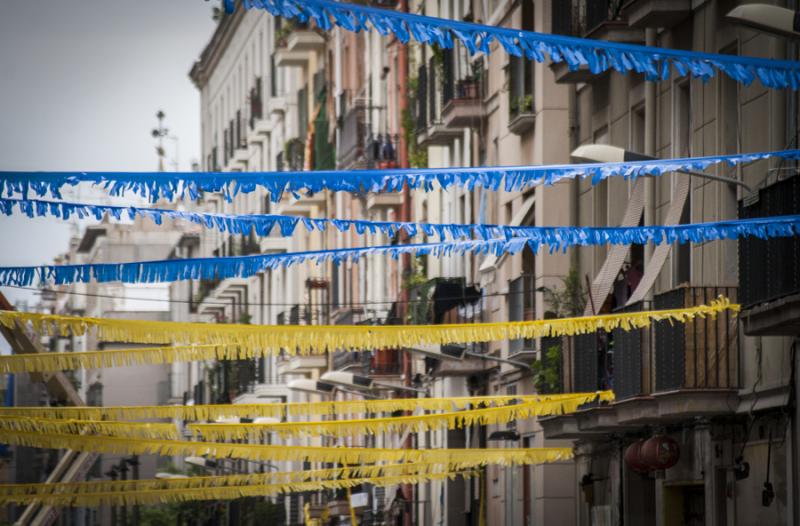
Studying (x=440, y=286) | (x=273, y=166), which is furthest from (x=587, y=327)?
(x=273, y=166)

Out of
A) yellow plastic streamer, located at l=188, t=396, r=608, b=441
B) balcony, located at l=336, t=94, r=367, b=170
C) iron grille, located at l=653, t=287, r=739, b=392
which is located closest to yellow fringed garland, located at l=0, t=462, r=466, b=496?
yellow plastic streamer, located at l=188, t=396, r=608, b=441

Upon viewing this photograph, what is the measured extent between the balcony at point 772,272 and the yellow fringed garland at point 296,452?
883 centimetres

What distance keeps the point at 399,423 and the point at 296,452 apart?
178 centimetres

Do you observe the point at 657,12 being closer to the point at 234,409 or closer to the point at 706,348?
the point at 706,348

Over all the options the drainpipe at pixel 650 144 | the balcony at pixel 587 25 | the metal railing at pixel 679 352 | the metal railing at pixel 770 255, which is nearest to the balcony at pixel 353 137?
the balcony at pixel 587 25

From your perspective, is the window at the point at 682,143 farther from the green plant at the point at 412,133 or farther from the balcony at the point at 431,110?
the green plant at the point at 412,133

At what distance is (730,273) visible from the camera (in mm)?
25438

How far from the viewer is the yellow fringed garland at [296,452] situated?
28.1 metres

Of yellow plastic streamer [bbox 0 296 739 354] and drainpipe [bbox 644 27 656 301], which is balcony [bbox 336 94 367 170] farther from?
yellow plastic streamer [bbox 0 296 739 354]

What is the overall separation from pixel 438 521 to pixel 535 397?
55.3 feet

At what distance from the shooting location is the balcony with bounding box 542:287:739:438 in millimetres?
24812

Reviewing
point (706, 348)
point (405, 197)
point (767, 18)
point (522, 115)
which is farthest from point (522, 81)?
point (767, 18)

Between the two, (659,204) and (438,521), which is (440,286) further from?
(659,204)

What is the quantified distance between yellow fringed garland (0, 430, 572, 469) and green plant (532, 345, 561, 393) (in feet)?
6.23
